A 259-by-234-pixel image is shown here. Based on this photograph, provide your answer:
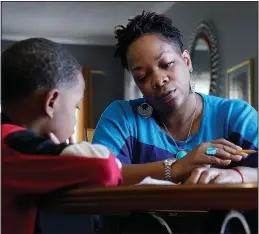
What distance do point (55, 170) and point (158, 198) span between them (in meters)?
0.16

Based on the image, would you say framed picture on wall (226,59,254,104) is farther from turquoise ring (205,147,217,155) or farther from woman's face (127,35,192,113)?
turquoise ring (205,147,217,155)

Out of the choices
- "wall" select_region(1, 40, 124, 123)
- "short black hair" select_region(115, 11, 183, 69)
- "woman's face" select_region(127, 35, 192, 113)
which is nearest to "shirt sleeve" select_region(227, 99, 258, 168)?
"woman's face" select_region(127, 35, 192, 113)

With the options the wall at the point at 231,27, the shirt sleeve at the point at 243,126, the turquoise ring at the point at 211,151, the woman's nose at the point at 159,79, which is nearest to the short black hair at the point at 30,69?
the turquoise ring at the point at 211,151

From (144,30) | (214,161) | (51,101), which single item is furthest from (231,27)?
(51,101)

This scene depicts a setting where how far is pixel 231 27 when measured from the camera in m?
3.72

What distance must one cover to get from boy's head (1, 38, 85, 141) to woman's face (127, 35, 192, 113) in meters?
0.49

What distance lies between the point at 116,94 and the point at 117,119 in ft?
17.1

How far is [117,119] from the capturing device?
1.45m

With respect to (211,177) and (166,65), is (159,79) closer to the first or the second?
(166,65)

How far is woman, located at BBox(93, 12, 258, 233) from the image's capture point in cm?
140

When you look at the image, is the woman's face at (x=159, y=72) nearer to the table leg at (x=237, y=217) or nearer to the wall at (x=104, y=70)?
the table leg at (x=237, y=217)

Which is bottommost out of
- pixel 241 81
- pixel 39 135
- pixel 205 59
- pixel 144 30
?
pixel 39 135

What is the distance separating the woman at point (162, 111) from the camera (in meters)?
1.40

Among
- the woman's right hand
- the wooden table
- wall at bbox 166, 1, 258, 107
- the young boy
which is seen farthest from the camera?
wall at bbox 166, 1, 258, 107
